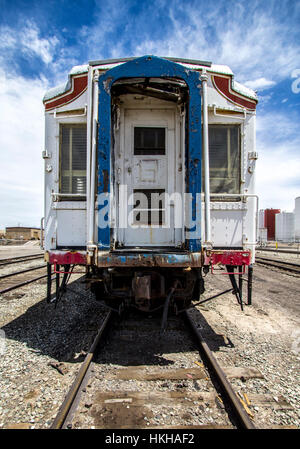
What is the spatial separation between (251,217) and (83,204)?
2.64 metres

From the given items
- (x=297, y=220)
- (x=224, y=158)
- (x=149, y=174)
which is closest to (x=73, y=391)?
(x=149, y=174)

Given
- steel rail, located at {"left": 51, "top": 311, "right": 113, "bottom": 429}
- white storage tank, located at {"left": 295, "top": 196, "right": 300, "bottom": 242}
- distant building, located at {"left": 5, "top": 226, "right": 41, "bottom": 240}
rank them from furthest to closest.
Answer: distant building, located at {"left": 5, "top": 226, "right": 41, "bottom": 240}, white storage tank, located at {"left": 295, "top": 196, "right": 300, "bottom": 242}, steel rail, located at {"left": 51, "top": 311, "right": 113, "bottom": 429}

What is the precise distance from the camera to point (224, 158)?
165 inches

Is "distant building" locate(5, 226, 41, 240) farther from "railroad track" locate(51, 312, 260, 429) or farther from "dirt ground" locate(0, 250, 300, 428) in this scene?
"railroad track" locate(51, 312, 260, 429)

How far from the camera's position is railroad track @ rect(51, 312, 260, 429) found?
2250 mm

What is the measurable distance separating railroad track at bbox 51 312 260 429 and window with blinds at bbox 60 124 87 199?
2.29 metres

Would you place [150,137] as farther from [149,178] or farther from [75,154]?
[75,154]

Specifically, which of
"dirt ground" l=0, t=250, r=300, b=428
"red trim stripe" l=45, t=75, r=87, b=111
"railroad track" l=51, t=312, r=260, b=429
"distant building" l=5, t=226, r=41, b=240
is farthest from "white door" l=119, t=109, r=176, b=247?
"distant building" l=5, t=226, r=41, b=240

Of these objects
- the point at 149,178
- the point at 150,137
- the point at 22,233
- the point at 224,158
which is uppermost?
the point at 150,137

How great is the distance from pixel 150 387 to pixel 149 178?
3.18 meters

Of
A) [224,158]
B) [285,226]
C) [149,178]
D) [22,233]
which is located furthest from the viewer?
[22,233]

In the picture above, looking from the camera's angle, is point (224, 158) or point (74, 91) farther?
point (224, 158)

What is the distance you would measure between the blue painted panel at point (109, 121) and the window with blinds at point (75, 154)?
68 cm
